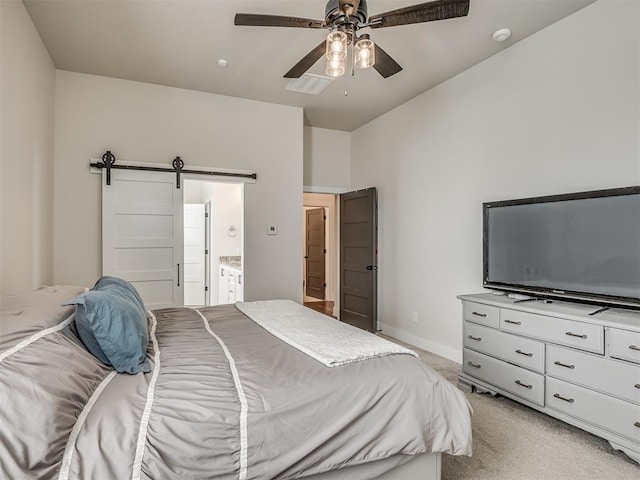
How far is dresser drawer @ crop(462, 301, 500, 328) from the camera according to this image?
284cm

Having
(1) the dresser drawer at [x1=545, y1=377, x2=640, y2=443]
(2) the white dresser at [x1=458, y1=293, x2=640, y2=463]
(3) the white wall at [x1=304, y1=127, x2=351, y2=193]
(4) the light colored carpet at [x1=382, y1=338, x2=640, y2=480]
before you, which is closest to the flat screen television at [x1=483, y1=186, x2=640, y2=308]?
(2) the white dresser at [x1=458, y1=293, x2=640, y2=463]

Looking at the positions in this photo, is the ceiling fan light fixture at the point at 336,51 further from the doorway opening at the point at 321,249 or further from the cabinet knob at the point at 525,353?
the doorway opening at the point at 321,249

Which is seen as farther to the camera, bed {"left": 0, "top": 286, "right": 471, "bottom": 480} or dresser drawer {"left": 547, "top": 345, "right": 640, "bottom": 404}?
dresser drawer {"left": 547, "top": 345, "right": 640, "bottom": 404}

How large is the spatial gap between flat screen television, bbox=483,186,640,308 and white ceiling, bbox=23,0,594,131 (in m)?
1.40

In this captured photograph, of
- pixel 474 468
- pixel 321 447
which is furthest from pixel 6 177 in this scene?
pixel 474 468

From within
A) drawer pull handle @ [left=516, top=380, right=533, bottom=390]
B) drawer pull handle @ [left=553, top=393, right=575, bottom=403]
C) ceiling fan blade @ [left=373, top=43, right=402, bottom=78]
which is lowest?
drawer pull handle @ [left=516, top=380, right=533, bottom=390]

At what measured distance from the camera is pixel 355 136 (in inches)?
224

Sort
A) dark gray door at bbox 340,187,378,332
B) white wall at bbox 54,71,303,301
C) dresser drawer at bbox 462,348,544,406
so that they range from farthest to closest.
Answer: dark gray door at bbox 340,187,378,332, white wall at bbox 54,71,303,301, dresser drawer at bbox 462,348,544,406

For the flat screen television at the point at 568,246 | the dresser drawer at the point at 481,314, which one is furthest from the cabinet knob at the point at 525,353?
the flat screen television at the point at 568,246

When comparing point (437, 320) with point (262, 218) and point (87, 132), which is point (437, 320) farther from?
point (87, 132)

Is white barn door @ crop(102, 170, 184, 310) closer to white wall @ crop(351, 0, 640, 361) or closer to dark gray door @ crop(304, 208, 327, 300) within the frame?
white wall @ crop(351, 0, 640, 361)

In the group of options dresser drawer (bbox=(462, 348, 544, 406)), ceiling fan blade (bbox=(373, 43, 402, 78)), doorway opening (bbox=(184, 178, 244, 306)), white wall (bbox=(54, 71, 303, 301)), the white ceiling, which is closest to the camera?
ceiling fan blade (bbox=(373, 43, 402, 78))

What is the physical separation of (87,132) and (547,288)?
175 inches

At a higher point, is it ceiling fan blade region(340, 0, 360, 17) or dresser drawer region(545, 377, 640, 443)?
ceiling fan blade region(340, 0, 360, 17)
